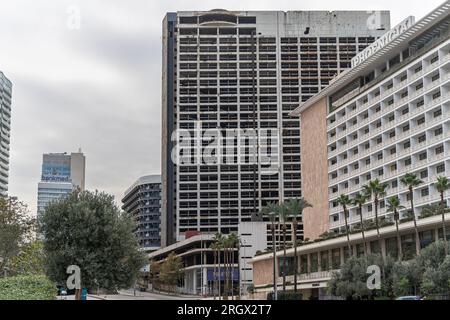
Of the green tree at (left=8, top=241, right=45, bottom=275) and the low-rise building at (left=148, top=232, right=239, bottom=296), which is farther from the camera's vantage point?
the low-rise building at (left=148, top=232, right=239, bottom=296)

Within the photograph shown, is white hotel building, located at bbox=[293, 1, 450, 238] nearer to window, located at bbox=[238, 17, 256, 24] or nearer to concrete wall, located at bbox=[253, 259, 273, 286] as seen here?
concrete wall, located at bbox=[253, 259, 273, 286]

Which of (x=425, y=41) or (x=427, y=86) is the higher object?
(x=425, y=41)

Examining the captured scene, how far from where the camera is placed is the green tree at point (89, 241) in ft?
133

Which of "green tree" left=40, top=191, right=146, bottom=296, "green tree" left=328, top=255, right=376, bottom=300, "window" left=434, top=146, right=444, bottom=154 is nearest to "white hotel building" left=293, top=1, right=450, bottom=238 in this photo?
"window" left=434, top=146, right=444, bottom=154

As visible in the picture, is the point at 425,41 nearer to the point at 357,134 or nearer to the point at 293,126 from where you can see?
the point at 357,134

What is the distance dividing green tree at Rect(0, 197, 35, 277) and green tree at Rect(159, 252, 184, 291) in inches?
3226

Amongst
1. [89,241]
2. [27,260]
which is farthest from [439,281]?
[27,260]

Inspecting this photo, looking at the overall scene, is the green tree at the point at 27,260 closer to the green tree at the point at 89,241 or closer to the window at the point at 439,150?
the green tree at the point at 89,241

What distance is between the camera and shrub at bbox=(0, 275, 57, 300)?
26538 mm

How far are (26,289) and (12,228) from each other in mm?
35930

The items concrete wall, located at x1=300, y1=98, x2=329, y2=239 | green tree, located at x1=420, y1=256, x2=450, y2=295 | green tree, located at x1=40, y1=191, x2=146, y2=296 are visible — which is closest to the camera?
green tree, located at x1=40, y1=191, x2=146, y2=296

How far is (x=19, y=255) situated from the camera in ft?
218
